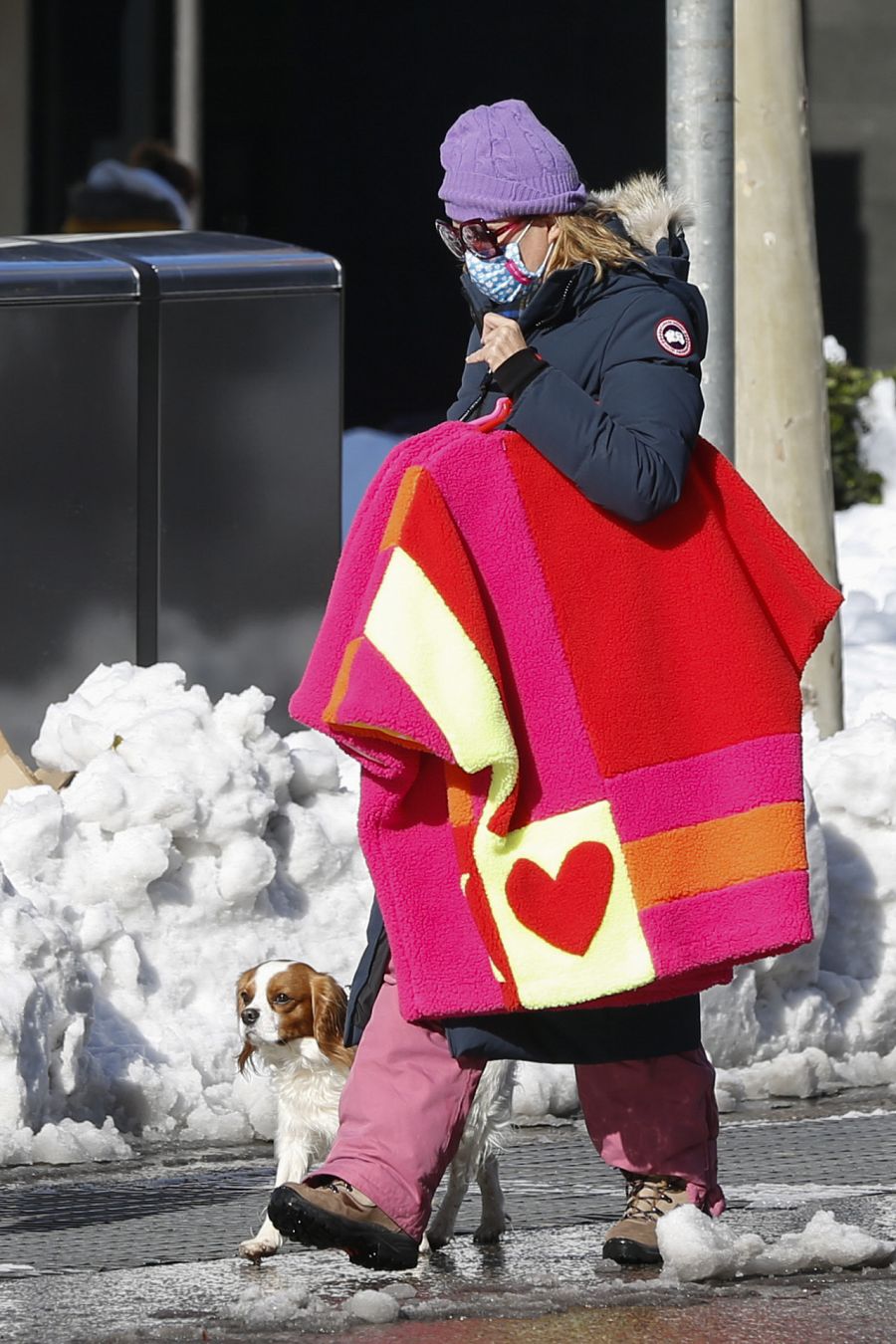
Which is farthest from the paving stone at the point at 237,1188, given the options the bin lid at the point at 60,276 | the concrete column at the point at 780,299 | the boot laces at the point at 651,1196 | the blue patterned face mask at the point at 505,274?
the bin lid at the point at 60,276

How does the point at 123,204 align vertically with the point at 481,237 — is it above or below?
above

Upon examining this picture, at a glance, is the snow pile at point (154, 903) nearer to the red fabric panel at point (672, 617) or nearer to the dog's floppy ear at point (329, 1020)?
the dog's floppy ear at point (329, 1020)

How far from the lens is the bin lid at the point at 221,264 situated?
25.0 feet

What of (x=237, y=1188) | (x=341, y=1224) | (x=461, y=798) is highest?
(x=461, y=798)

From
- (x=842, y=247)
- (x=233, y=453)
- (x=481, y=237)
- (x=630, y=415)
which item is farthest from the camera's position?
(x=842, y=247)

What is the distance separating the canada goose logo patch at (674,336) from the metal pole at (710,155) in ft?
10.6

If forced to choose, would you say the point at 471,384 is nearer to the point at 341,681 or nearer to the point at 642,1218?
the point at 341,681

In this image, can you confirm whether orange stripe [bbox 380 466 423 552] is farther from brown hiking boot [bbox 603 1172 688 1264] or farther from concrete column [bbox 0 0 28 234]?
concrete column [bbox 0 0 28 234]

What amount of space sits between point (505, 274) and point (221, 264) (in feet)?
12.2

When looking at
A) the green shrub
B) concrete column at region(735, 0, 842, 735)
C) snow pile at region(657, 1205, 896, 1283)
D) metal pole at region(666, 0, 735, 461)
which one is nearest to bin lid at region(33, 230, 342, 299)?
metal pole at region(666, 0, 735, 461)

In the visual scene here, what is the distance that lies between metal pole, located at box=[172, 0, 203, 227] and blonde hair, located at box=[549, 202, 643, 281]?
14.0 metres

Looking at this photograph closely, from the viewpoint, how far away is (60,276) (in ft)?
24.2

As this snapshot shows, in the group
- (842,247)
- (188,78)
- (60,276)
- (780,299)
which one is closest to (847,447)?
(842,247)

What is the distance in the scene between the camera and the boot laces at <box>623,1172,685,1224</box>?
13.9 feet
